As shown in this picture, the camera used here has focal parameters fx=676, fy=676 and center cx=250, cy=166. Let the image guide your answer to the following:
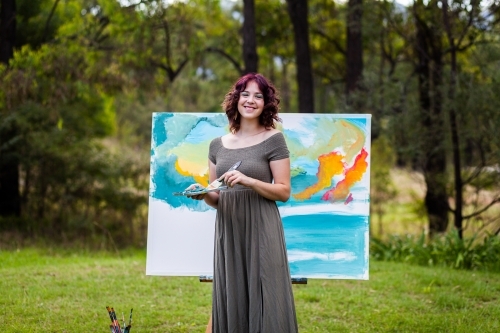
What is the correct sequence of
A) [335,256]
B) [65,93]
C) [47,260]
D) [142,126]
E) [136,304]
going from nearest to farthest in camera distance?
[335,256]
[136,304]
[47,260]
[65,93]
[142,126]

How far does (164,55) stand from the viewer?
44.9 ft

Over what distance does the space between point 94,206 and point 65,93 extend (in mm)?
2633

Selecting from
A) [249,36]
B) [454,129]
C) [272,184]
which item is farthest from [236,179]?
[249,36]

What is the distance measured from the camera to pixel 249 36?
1085 cm

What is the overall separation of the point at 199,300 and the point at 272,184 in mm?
2925

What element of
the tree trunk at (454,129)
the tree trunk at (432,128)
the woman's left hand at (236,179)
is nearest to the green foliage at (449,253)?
the tree trunk at (454,129)

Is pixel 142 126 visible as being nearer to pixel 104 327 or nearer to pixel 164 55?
pixel 164 55

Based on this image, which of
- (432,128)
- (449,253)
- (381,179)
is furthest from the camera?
(381,179)

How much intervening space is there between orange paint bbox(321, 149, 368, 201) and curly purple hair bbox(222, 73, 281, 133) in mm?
1408

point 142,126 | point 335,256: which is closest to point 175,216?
point 335,256

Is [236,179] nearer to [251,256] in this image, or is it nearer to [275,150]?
[275,150]

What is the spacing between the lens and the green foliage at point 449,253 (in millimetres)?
7965

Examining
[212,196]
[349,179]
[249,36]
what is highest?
[249,36]

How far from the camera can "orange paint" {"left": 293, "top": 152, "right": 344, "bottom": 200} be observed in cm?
519
